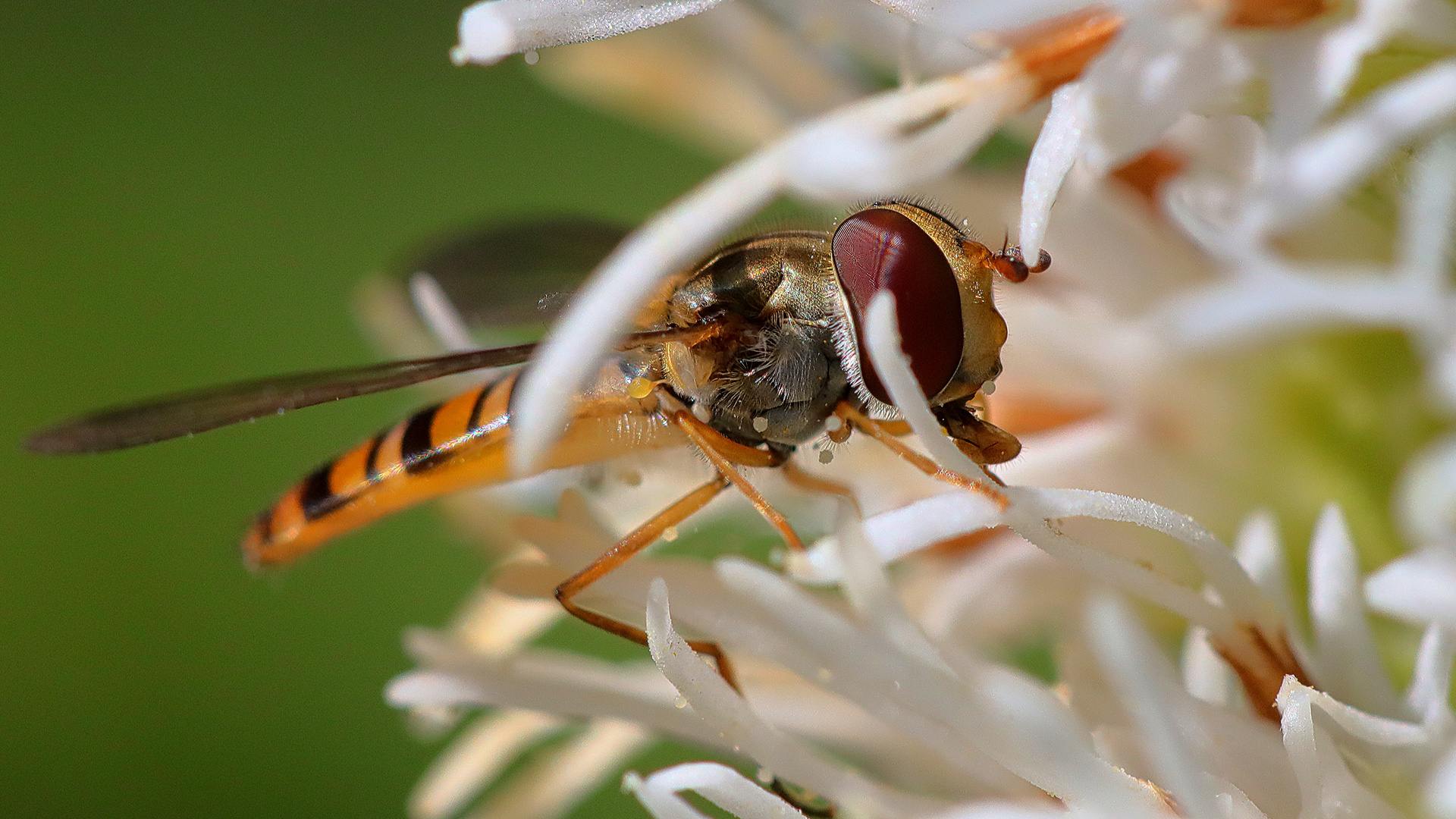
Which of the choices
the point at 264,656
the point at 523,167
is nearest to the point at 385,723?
the point at 264,656

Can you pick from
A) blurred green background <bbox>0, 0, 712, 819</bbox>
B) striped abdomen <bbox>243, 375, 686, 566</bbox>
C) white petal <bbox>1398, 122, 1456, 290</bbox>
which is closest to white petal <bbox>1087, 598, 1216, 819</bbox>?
→ white petal <bbox>1398, 122, 1456, 290</bbox>

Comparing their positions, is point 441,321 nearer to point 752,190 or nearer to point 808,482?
point 808,482

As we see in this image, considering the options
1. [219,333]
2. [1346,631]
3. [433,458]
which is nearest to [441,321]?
[433,458]

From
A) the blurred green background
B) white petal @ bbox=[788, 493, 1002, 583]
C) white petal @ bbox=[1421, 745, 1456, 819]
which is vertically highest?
the blurred green background

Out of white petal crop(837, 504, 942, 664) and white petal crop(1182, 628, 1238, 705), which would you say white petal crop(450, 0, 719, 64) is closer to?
white petal crop(837, 504, 942, 664)

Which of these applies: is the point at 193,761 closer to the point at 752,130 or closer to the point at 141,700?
the point at 141,700

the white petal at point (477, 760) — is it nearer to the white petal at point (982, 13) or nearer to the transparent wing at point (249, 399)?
the transparent wing at point (249, 399)

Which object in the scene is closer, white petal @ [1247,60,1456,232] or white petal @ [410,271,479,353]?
white petal @ [1247,60,1456,232]
